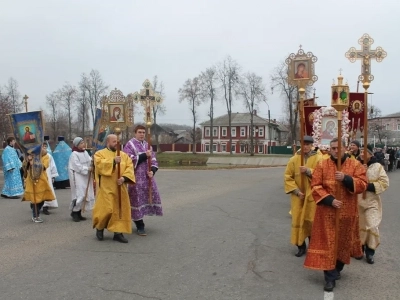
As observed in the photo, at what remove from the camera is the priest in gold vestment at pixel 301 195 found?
19.9ft

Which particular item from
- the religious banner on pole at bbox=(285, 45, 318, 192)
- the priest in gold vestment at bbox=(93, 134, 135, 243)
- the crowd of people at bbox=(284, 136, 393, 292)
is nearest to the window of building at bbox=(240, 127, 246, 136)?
the priest in gold vestment at bbox=(93, 134, 135, 243)

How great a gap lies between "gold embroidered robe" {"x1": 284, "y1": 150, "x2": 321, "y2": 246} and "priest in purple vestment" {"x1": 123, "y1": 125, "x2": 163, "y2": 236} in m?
2.55

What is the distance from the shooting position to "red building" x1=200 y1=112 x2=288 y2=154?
264 ft

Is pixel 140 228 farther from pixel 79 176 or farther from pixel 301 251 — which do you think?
pixel 301 251

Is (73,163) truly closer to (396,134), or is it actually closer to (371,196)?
(371,196)

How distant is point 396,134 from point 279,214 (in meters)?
79.0

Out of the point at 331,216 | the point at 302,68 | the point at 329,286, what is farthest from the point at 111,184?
the point at 329,286

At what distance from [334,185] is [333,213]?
319 mm

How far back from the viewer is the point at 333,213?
189 inches

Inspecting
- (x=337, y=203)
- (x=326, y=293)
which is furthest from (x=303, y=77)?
(x=326, y=293)

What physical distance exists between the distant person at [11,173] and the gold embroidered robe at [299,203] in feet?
31.6

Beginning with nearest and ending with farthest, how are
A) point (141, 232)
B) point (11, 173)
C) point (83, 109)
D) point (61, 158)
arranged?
1. point (141, 232)
2. point (11, 173)
3. point (61, 158)
4. point (83, 109)

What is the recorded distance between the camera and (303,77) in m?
6.61

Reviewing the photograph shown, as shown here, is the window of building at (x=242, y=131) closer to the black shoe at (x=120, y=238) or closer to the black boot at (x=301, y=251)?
the black shoe at (x=120, y=238)
